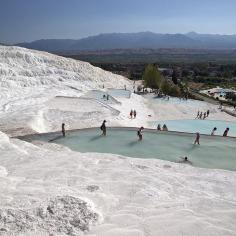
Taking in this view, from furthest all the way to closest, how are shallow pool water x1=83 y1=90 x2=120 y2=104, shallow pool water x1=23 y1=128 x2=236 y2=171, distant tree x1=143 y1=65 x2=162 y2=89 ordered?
distant tree x1=143 y1=65 x2=162 y2=89
shallow pool water x1=83 y1=90 x2=120 y2=104
shallow pool water x1=23 y1=128 x2=236 y2=171

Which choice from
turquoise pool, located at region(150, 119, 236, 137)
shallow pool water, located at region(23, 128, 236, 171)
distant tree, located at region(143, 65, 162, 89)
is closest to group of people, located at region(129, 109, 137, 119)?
turquoise pool, located at region(150, 119, 236, 137)

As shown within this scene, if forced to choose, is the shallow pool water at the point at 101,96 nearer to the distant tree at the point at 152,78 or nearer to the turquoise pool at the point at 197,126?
the turquoise pool at the point at 197,126

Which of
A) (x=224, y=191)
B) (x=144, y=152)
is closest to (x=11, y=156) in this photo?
(x=144, y=152)

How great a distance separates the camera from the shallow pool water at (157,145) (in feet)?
54.5

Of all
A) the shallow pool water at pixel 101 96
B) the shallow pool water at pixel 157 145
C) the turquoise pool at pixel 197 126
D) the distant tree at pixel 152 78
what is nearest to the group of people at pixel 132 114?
the turquoise pool at pixel 197 126

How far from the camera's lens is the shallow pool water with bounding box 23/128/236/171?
54.5 ft

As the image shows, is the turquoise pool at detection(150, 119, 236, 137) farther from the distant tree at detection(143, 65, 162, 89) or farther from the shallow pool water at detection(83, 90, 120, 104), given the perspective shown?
the distant tree at detection(143, 65, 162, 89)

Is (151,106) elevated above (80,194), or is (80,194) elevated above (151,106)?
(80,194)

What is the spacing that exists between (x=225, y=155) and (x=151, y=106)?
89.3ft

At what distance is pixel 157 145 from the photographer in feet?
61.2

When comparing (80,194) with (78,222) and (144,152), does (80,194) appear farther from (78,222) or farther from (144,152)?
(144,152)

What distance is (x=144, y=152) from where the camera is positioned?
17.5m

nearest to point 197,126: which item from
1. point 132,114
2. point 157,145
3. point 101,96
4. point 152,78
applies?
point 132,114

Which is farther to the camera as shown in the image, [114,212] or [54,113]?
[54,113]
